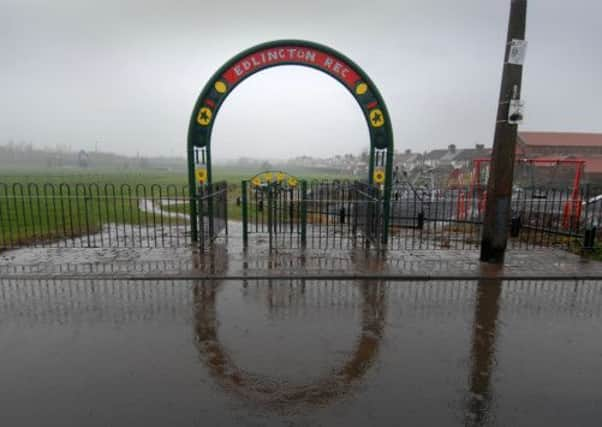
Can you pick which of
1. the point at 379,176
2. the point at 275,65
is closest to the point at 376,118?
the point at 379,176

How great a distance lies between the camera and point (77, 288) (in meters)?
5.46

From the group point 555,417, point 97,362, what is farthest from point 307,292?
point 555,417

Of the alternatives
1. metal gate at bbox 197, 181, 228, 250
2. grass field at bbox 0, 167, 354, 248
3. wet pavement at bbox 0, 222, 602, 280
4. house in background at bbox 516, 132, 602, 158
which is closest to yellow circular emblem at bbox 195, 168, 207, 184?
metal gate at bbox 197, 181, 228, 250

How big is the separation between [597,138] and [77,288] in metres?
75.0

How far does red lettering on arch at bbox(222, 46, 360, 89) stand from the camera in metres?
7.96

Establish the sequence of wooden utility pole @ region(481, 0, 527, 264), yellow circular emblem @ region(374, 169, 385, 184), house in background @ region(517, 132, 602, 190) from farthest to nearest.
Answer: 1. house in background @ region(517, 132, 602, 190)
2. yellow circular emblem @ region(374, 169, 385, 184)
3. wooden utility pole @ region(481, 0, 527, 264)

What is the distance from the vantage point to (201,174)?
8.34 meters

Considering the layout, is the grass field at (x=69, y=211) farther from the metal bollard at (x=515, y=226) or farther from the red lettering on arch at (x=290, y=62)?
the metal bollard at (x=515, y=226)

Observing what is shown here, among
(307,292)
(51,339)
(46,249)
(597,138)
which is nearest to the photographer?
(51,339)

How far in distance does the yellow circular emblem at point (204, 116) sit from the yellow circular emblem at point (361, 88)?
11.2 ft

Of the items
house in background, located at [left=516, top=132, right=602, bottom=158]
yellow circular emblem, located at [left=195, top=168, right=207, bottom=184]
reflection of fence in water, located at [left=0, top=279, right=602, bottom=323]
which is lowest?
reflection of fence in water, located at [left=0, top=279, right=602, bottom=323]

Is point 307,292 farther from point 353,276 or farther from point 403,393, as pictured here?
point 403,393

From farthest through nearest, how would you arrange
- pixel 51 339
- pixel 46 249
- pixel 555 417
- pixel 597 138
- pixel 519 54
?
pixel 597 138 → pixel 46 249 → pixel 519 54 → pixel 51 339 → pixel 555 417

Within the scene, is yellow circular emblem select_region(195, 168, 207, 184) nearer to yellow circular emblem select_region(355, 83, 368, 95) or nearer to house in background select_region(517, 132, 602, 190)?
yellow circular emblem select_region(355, 83, 368, 95)
